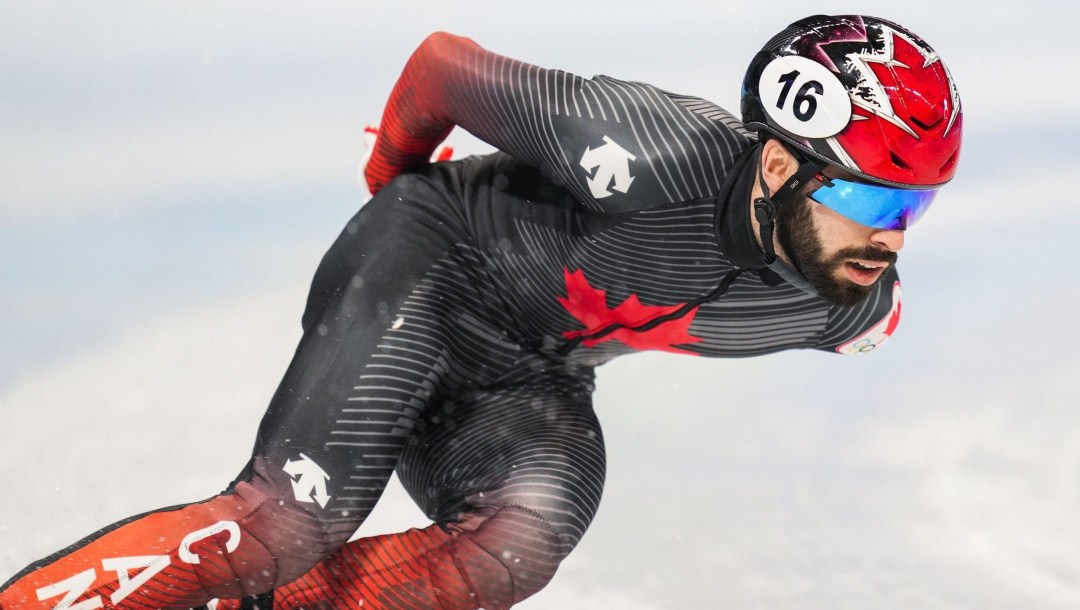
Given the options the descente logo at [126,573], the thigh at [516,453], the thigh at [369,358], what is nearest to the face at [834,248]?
the thigh at [516,453]

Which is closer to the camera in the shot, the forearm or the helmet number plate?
the helmet number plate

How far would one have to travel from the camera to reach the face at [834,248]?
2188 millimetres

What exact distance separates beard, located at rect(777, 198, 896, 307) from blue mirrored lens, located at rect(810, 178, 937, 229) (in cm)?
5

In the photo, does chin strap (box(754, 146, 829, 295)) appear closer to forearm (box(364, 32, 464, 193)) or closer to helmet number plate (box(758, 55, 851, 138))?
helmet number plate (box(758, 55, 851, 138))

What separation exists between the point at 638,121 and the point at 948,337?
1.96 meters

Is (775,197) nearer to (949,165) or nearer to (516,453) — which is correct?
(949,165)

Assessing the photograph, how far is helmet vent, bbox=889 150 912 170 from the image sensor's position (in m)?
2.09

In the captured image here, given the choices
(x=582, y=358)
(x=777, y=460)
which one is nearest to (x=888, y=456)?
(x=777, y=460)

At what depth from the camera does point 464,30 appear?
476cm

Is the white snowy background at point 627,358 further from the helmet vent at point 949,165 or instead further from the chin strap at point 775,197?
the helmet vent at point 949,165

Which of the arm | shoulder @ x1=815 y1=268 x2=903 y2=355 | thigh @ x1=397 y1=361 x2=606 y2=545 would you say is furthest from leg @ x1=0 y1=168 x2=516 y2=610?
shoulder @ x1=815 y1=268 x2=903 y2=355

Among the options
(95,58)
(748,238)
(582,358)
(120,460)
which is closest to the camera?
(748,238)

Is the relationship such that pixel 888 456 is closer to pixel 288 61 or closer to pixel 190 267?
pixel 190 267

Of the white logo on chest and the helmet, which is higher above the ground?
the helmet
